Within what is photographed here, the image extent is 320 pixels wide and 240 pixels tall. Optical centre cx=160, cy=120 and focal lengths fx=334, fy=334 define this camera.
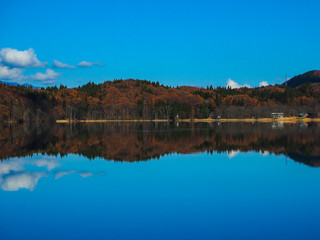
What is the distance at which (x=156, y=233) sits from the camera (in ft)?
34.0

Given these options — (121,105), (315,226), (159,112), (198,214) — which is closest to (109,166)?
(198,214)

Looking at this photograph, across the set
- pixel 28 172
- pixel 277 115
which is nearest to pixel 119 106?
pixel 277 115

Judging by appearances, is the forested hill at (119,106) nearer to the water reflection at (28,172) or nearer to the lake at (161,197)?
the water reflection at (28,172)

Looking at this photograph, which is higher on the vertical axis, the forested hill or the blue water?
the forested hill

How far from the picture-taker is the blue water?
1059cm

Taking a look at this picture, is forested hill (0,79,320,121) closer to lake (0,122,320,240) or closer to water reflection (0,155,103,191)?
water reflection (0,155,103,191)

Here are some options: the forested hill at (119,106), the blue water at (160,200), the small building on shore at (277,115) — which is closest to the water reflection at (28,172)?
the blue water at (160,200)

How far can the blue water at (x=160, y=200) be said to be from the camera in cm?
1059

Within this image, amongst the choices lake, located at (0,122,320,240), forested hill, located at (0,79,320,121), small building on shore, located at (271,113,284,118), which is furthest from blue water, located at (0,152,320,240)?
small building on shore, located at (271,113,284,118)

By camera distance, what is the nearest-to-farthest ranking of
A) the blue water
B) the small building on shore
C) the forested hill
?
the blue water < the forested hill < the small building on shore

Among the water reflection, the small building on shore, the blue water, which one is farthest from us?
the small building on shore

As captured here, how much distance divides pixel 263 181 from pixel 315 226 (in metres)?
6.80

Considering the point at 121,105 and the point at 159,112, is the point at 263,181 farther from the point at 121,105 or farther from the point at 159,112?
the point at 121,105

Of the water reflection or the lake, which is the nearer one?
the lake
